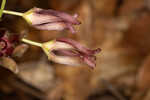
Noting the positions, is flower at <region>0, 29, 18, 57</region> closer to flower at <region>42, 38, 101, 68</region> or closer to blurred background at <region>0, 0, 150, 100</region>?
flower at <region>42, 38, 101, 68</region>

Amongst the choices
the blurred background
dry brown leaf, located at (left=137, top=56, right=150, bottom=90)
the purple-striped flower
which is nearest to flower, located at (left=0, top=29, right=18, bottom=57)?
the purple-striped flower

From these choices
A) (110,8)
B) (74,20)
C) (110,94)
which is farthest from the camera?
(110,8)

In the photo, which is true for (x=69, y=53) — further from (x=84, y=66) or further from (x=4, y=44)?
(x=84, y=66)

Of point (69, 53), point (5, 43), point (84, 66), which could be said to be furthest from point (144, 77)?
point (5, 43)

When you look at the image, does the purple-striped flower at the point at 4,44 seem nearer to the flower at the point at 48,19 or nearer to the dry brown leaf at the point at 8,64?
the dry brown leaf at the point at 8,64

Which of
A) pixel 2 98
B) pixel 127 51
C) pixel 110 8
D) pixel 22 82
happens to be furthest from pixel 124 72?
pixel 2 98

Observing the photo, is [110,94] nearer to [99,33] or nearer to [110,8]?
[99,33]
